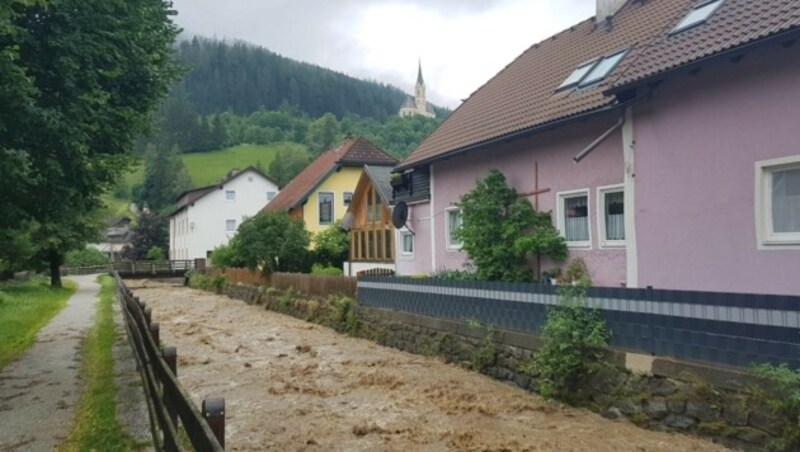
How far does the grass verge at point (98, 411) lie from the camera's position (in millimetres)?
6480

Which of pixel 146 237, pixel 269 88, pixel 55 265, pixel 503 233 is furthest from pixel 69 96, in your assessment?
pixel 269 88

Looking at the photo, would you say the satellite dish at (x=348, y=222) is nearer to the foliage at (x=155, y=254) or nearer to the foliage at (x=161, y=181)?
the foliage at (x=155, y=254)

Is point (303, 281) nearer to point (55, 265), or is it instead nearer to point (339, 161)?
point (339, 161)

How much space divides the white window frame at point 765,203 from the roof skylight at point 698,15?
10.3 feet

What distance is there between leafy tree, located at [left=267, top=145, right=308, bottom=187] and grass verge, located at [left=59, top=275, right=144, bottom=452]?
85816 millimetres

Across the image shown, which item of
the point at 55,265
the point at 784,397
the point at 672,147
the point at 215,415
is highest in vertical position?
the point at 672,147

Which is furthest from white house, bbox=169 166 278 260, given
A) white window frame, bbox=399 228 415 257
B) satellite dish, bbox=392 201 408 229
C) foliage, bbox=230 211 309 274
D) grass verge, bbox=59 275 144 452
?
grass verge, bbox=59 275 144 452

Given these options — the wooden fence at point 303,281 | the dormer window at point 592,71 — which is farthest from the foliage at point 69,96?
the dormer window at point 592,71

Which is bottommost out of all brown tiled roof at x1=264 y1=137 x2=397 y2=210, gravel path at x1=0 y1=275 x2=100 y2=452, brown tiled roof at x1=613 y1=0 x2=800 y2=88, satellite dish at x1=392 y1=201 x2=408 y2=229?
gravel path at x1=0 y1=275 x2=100 y2=452

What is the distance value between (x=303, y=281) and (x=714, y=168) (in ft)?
52.6

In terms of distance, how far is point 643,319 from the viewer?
777 centimetres

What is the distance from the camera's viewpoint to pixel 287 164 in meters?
101

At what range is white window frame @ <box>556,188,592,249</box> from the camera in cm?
1301

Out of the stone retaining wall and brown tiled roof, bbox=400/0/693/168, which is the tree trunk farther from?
the stone retaining wall
